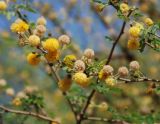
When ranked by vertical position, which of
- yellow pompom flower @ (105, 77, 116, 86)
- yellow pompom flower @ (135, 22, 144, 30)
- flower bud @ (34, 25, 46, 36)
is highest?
yellow pompom flower @ (135, 22, 144, 30)

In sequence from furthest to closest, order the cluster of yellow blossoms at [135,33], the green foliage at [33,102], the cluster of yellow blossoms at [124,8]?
the green foliage at [33,102] < the cluster of yellow blossoms at [124,8] < the cluster of yellow blossoms at [135,33]

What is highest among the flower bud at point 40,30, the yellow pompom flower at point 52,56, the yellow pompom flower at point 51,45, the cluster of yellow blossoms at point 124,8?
the cluster of yellow blossoms at point 124,8

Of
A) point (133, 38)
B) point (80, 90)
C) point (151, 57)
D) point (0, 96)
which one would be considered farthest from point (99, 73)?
point (151, 57)

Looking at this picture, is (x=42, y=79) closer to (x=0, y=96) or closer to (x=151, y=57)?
(x=151, y=57)

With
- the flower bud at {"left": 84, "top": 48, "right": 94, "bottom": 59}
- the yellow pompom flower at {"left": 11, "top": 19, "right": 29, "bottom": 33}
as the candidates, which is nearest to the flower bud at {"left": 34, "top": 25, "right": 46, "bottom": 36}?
the yellow pompom flower at {"left": 11, "top": 19, "right": 29, "bottom": 33}

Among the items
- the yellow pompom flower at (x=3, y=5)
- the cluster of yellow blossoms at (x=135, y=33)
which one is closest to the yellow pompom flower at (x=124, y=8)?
the cluster of yellow blossoms at (x=135, y=33)

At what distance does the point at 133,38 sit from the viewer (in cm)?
289

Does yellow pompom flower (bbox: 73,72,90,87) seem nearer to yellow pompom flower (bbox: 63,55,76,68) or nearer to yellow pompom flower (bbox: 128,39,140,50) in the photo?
yellow pompom flower (bbox: 63,55,76,68)

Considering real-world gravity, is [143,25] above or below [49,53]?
above

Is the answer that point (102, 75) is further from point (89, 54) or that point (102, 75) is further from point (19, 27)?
point (19, 27)

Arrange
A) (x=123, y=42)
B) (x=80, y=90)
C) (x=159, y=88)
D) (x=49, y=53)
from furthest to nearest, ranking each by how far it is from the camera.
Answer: (x=123, y=42), (x=80, y=90), (x=159, y=88), (x=49, y=53)

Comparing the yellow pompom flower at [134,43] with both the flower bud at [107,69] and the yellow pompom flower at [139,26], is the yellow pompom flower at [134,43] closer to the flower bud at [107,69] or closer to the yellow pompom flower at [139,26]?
the yellow pompom flower at [139,26]

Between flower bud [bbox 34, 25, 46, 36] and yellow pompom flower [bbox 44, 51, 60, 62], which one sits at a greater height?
flower bud [bbox 34, 25, 46, 36]

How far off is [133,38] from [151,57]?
283 inches
